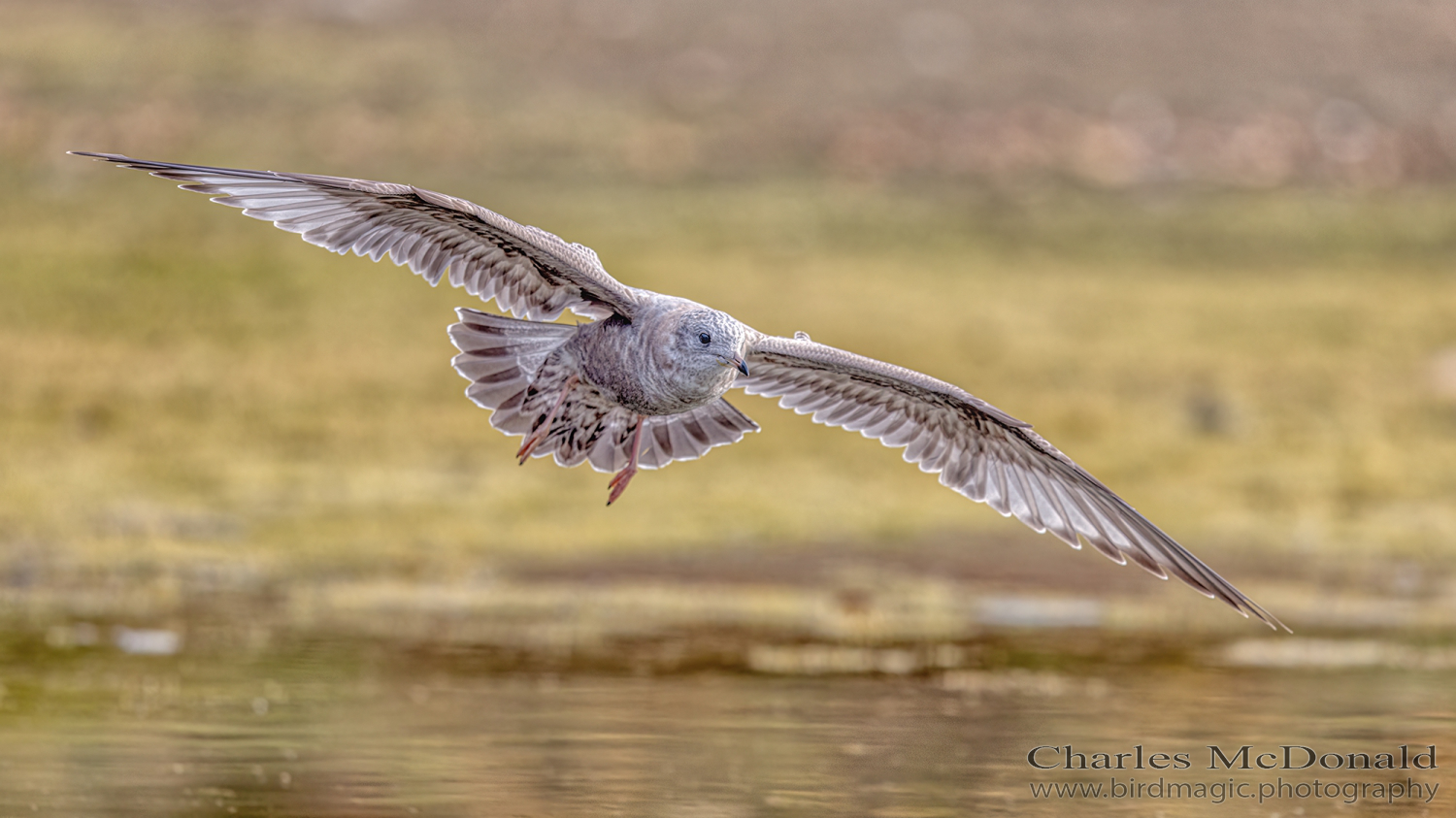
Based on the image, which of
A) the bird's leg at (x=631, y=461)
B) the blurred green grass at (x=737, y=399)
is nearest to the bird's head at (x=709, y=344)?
the bird's leg at (x=631, y=461)

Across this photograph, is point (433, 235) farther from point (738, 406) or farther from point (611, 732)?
point (738, 406)

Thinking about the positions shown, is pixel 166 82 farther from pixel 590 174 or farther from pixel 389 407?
pixel 389 407

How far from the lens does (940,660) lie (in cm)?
1230

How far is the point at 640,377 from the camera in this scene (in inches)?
371

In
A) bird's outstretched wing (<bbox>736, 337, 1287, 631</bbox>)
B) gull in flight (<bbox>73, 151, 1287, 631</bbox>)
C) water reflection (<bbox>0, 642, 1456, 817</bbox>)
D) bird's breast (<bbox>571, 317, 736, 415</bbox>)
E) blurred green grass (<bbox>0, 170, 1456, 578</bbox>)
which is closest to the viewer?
water reflection (<bbox>0, 642, 1456, 817</bbox>)

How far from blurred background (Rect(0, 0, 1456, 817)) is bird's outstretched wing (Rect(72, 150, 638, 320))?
2.12m

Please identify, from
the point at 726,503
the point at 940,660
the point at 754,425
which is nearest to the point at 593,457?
the point at 754,425

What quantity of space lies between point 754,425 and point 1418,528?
10.1 m

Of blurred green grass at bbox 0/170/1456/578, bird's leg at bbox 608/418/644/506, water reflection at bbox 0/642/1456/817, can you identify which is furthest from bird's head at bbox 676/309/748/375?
blurred green grass at bbox 0/170/1456/578

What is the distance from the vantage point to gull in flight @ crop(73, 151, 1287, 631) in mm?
9102

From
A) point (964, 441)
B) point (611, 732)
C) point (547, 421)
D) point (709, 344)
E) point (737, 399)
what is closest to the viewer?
point (709, 344)

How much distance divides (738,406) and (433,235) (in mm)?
10979

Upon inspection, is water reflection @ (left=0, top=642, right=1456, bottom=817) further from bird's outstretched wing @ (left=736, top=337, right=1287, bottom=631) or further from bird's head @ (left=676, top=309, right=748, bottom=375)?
bird's head @ (left=676, top=309, right=748, bottom=375)

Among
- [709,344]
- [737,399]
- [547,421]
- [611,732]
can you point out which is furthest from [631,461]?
[737,399]
